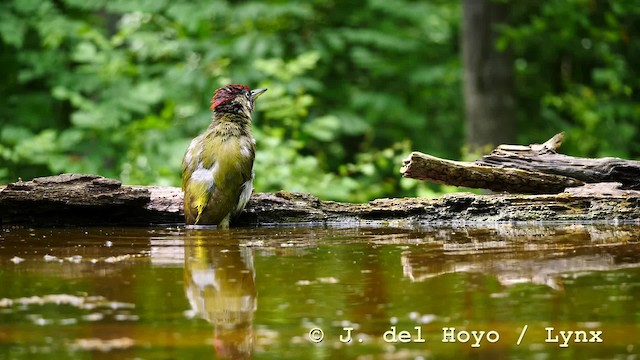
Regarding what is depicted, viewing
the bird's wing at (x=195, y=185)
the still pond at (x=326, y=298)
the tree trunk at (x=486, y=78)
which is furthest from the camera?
the tree trunk at (x=486, y=78)

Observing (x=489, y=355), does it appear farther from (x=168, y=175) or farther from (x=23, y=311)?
(x=168, y=175)

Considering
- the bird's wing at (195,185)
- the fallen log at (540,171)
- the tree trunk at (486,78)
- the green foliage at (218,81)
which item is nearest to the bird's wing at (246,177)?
the bird's wing at (195,185)

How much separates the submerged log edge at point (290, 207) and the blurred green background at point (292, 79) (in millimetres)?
4003

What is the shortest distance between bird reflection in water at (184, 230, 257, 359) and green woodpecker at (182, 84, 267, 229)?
0.86 meters

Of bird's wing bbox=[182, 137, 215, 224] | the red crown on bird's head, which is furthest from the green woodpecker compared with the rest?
the red crown on bird's head

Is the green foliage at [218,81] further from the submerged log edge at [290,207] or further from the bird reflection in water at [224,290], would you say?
the bird reflection in water at [224,290]

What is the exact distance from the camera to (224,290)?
9.87 ft

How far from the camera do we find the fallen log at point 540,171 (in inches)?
200

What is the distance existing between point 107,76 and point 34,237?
696cm

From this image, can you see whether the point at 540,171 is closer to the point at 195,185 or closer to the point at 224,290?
the point at 195,185

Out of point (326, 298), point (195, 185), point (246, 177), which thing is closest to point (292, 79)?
point (246, 177)

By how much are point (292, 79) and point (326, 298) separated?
29.0 feet

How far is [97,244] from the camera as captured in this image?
4242 millimetres

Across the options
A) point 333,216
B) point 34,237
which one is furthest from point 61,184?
point 333,216
